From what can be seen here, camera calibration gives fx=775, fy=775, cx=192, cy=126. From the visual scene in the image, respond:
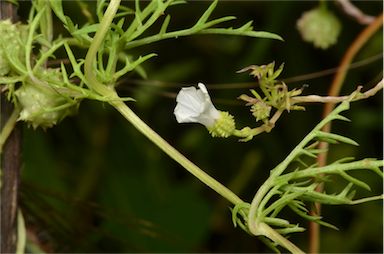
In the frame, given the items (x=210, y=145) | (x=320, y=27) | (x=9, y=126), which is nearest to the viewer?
(x=9, y=126)

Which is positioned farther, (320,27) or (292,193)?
(320,27)

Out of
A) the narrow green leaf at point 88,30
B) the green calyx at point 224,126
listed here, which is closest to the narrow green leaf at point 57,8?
the narrow green leaf at point 88,30

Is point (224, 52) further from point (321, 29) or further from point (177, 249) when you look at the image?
point (321, 29)

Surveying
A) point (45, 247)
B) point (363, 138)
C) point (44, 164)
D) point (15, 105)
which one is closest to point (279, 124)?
point (363, 138)

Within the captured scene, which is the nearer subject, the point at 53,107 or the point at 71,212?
the point at 53,107

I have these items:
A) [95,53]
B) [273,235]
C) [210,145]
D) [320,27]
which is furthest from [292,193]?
[210,145]

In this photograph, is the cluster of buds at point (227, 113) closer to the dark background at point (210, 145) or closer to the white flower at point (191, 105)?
the white flower at point (191, 105)

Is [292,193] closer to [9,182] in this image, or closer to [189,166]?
[189,166]
